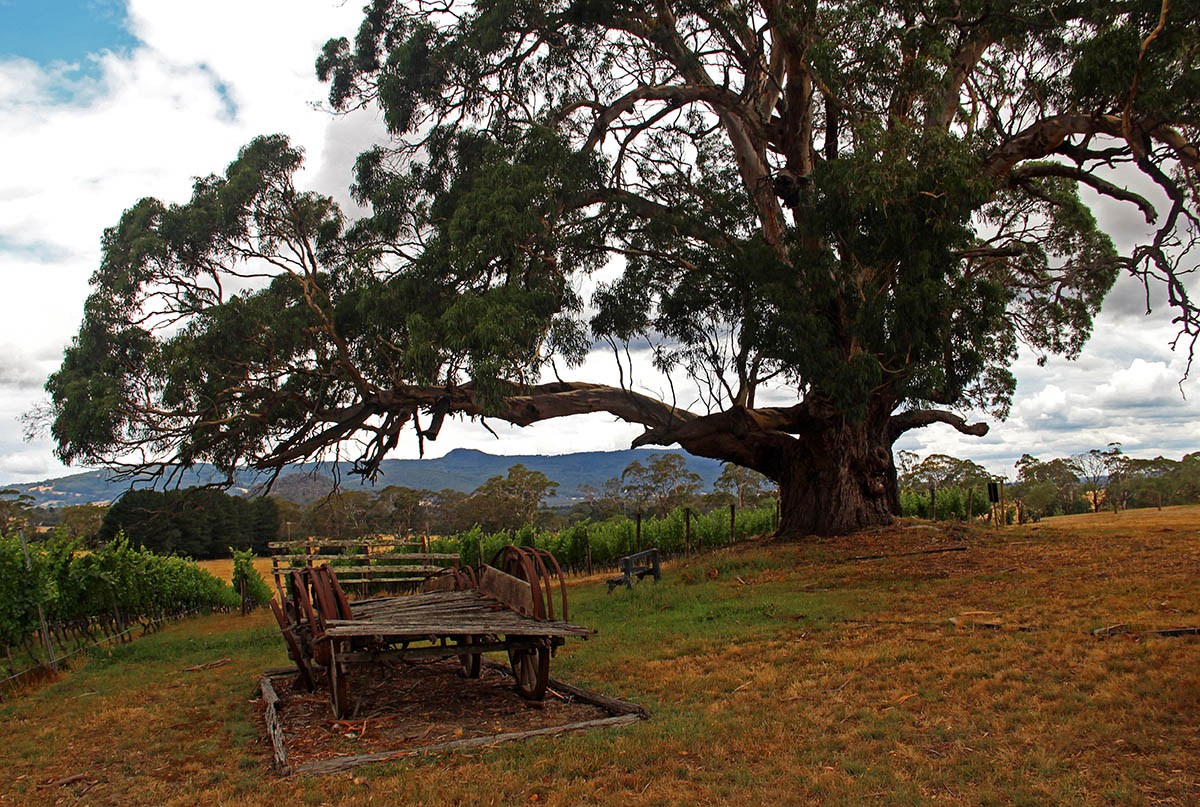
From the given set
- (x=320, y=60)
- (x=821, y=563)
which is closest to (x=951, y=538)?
(x=821, y=563)

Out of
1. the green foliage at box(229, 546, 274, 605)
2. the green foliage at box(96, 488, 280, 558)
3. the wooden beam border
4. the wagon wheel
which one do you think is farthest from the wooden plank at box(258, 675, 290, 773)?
the green foliage at box(96, 488, 280, 558)

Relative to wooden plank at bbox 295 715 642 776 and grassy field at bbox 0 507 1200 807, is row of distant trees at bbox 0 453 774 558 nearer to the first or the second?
grassy field at bbox 0 507 1200 807

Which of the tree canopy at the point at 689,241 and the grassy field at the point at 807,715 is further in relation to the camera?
the tree canopy at the point at 689,241

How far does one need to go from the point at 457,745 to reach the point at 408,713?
1472 millimetres

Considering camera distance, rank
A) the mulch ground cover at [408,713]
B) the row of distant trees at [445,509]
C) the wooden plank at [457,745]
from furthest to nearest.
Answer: the row of distant trees at [445,509] < the mulch ground cover at [408,713] < the wooden plank at [457,745]

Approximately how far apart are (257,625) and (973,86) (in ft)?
62.6

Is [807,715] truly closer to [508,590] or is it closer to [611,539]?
[508,590]

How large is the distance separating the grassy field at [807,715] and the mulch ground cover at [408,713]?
421mm

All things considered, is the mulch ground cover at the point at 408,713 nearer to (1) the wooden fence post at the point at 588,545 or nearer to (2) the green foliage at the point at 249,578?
(2) the green foliage at the point at 249,578

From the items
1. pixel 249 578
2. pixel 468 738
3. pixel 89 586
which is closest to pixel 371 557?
pixel 89 586

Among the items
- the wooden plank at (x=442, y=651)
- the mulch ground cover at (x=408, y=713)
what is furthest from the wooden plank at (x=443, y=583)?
the wooden plank at (x=442, y=651)

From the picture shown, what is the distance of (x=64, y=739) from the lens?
6.89m

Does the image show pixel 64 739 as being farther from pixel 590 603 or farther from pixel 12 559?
pixel 590 603

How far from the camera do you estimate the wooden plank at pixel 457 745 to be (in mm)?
5242
